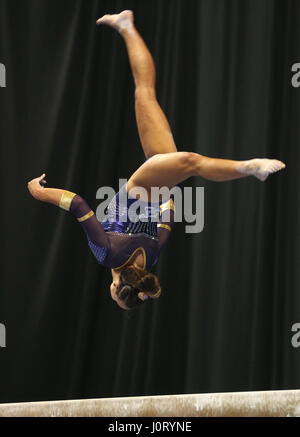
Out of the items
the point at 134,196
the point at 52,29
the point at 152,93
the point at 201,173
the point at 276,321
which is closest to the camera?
the point at 201,173

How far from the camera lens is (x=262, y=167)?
2.22 meters

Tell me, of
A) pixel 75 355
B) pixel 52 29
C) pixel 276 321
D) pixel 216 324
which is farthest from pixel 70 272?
pixel 52 29

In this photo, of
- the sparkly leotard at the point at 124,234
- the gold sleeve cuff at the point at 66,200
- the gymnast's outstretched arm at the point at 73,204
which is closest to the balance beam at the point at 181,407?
the sparkly leotard at the point at 124,234

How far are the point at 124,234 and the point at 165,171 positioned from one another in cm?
31

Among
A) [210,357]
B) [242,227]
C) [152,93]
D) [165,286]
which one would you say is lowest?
[210,357]

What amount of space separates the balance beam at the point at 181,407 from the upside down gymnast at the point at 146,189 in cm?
46

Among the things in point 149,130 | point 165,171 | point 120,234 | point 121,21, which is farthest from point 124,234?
point 121,21

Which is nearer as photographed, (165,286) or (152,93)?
(152,93)

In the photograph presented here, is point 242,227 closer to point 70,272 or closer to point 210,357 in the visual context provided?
point 210,357

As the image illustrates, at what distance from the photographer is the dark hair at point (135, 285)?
2.66 meters

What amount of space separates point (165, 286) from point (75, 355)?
661 mm

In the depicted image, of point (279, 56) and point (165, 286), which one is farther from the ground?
point (279, 56)

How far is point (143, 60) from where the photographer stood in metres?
2.86

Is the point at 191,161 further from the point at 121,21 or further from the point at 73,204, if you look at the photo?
the point at 121,21
